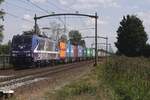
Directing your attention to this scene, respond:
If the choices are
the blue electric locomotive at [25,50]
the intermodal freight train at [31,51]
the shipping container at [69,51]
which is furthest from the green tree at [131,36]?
the blue electric locomotive at [25,50]

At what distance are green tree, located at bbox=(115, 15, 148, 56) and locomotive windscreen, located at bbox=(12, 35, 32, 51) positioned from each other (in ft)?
148

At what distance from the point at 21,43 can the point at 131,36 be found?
156 ft

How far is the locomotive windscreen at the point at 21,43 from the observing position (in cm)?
4962

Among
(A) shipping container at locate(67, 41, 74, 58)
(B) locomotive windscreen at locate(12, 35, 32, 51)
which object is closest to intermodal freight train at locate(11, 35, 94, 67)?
(B) locomotive windscreen at locate(12, 35, 32, 51)

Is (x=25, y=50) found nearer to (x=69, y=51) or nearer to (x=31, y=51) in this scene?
(x=31, y=51)

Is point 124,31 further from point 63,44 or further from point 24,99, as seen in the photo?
point 24,99

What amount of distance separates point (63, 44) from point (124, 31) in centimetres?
2856

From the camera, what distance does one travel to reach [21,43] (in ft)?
163

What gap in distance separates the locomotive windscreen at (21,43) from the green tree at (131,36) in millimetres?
45172

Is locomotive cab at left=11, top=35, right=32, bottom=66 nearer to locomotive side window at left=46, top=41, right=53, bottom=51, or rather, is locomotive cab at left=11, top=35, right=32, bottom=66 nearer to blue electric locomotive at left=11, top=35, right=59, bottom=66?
blue electric locomotive at left=11, top=35, right=59, bottom=66

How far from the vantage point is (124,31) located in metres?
97.6

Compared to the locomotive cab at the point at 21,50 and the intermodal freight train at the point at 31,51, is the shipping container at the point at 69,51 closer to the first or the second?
the intermodal freight train at the point at 31,51

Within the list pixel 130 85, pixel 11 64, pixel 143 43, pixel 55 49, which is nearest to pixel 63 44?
pixel 55 49

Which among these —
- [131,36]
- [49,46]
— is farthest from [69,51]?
[49,46]
